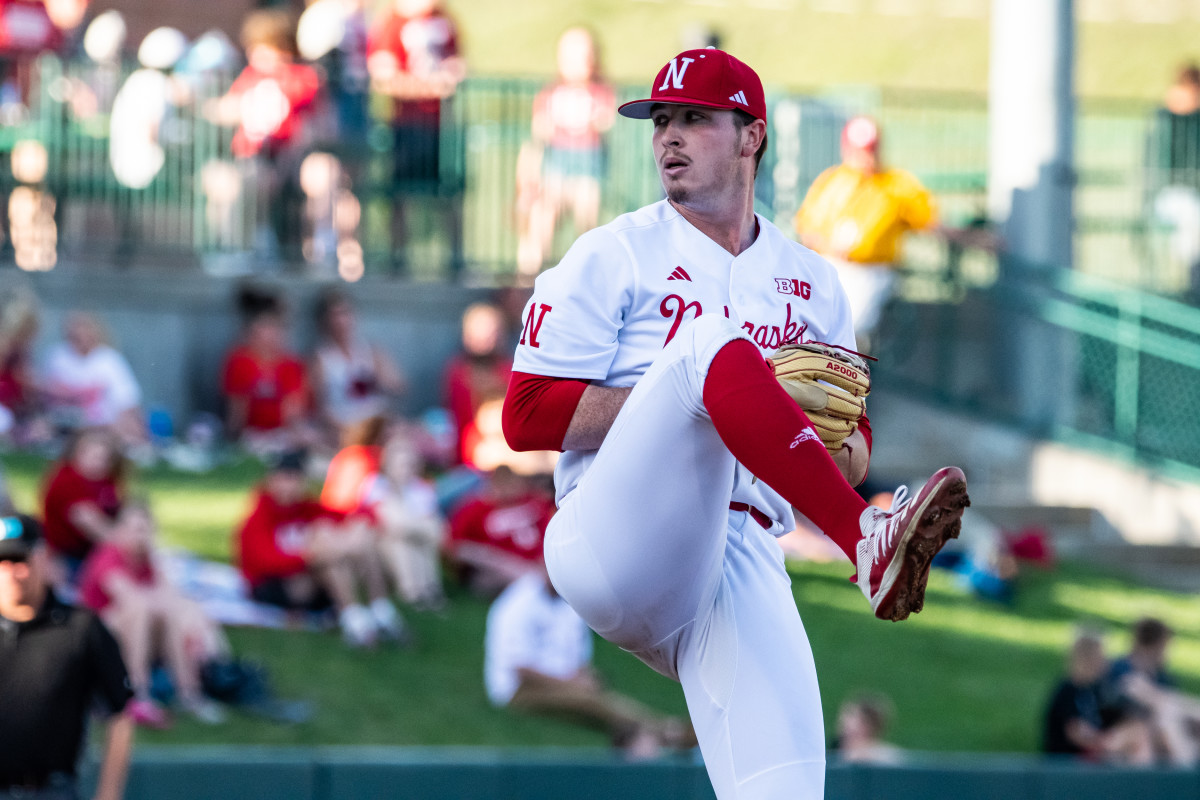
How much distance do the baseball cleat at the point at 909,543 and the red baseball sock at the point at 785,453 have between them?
0.27 ft

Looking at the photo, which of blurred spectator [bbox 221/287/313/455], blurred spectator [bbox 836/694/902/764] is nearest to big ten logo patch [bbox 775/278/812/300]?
blurred spectator [bbox 836/694/902/764]

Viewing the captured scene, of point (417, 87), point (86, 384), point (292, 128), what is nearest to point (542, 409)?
point (86, 384)

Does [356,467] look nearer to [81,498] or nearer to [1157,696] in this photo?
[81,498]

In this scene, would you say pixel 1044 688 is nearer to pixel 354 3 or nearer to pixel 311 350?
pixel 311 350

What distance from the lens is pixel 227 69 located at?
13383mm

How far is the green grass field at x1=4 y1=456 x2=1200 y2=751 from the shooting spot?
8805 mm

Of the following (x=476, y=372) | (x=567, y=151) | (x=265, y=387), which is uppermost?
(x=567, y=151)

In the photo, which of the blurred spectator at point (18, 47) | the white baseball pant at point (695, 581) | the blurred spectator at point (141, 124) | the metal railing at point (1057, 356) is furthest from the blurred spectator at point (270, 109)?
the white baseball pant at point (695, 581)

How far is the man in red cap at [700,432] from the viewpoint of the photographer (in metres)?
3.43

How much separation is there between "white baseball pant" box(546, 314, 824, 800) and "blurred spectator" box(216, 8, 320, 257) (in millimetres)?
9893

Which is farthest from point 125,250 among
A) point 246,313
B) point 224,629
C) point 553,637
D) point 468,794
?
point 468,794

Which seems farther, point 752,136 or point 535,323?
point 752,136

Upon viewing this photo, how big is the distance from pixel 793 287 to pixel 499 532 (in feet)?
20.9

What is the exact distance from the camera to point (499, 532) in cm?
1014
